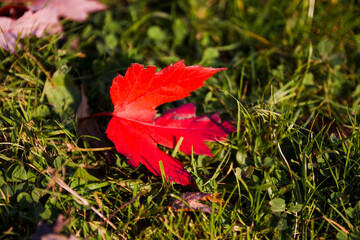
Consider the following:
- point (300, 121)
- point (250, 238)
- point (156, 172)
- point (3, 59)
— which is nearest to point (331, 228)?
point (250, 238)

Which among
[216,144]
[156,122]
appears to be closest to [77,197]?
[156,122]

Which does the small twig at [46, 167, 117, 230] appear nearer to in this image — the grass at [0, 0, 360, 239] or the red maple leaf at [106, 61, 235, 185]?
the grass at [0, 0, 360, 239]

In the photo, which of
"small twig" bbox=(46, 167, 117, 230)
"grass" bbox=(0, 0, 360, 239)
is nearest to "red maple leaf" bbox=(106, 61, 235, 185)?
"grass" bbox=(0, 0, 360, 239)

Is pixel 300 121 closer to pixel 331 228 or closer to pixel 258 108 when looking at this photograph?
pixel 258 108

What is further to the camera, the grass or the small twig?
the grass

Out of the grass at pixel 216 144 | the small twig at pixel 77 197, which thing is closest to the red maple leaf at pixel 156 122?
the grass at pixel 216 144
